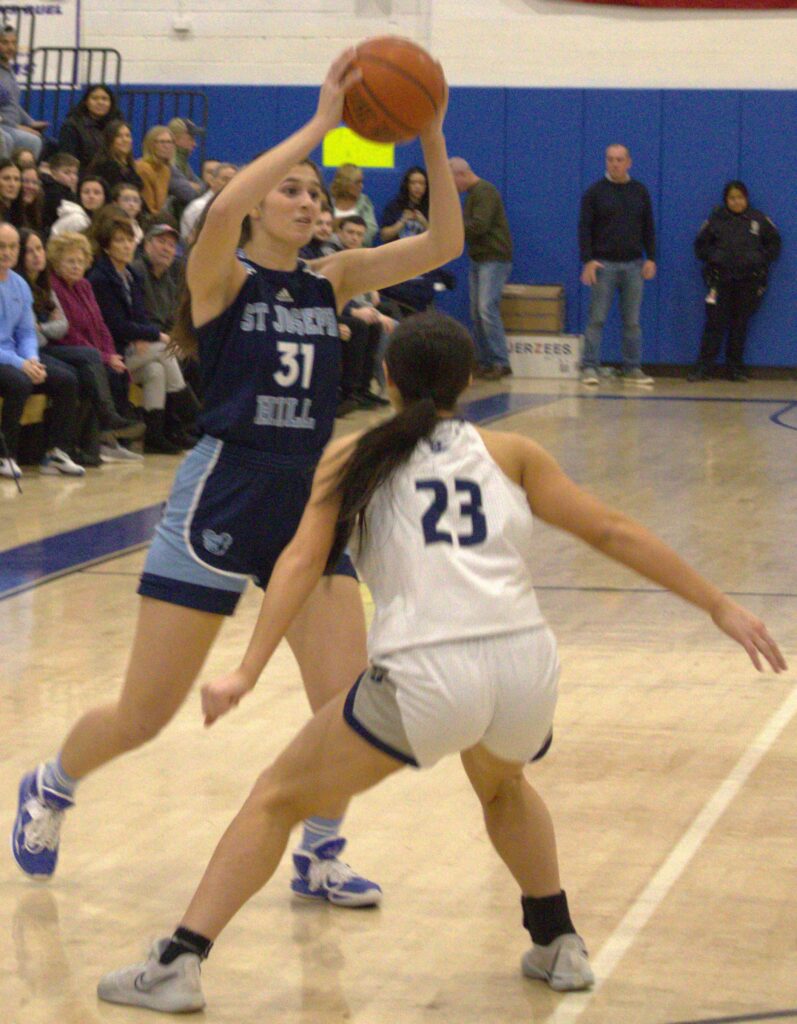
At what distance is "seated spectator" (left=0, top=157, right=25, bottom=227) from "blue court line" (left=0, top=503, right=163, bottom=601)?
9.92ft

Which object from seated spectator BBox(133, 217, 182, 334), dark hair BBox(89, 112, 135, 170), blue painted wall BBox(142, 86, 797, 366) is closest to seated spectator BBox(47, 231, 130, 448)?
seated spectator BBox(133, 217, 182, 334)

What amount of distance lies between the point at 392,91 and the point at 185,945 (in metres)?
1.85

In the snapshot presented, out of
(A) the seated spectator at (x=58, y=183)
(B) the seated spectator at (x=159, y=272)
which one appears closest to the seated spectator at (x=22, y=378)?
(B) the seated spectator at (x=159, y=272)

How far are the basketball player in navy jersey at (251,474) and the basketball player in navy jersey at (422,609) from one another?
558mm

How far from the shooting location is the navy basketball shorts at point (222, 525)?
3412 mm

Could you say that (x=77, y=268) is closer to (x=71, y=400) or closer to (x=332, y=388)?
(x=71, y=400)

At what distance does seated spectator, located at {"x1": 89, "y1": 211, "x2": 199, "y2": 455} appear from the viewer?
10055 mm

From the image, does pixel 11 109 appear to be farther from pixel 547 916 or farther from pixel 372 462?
pixel 547 916

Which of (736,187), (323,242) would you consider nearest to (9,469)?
(323,242)

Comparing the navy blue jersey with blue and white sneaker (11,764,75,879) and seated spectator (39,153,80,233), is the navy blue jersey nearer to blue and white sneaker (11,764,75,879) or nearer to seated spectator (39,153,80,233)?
blue and white sneaker (11,764,75,879)

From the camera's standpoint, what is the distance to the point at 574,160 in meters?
15.8

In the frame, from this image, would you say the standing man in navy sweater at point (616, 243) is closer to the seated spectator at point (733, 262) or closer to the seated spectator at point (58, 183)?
the seated spectator at point (733, 262)

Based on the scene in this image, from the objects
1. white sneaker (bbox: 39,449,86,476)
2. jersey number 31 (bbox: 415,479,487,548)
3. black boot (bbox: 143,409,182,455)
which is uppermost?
jersey number 31 (bbox: 415,479,487,548)

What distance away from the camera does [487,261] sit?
49.9 ft
